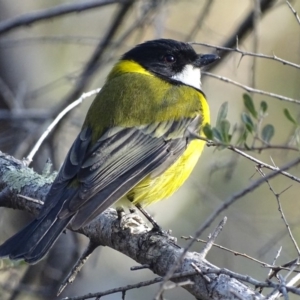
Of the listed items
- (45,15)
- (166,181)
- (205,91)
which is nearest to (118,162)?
(166,181)

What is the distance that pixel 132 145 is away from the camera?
4.03m

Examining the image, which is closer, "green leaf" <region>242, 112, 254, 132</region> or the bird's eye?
"green leaf" <region>242, 112, 254, 132</region>

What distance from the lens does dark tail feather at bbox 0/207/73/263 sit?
11.0 ft

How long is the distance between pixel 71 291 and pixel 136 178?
99.6 inches

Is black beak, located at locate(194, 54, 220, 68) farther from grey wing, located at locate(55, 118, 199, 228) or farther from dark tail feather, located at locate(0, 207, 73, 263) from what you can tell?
dark tail feather, located at locate(0, 207, 73, 263)

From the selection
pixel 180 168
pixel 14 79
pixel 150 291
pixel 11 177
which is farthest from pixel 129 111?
pixel 150 291

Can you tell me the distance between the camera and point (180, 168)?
163 inches

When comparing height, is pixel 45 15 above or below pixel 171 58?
below

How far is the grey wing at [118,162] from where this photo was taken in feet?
11.6

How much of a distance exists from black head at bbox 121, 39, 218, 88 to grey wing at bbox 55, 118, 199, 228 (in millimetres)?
553

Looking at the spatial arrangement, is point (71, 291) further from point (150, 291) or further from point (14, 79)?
point (14, 79)

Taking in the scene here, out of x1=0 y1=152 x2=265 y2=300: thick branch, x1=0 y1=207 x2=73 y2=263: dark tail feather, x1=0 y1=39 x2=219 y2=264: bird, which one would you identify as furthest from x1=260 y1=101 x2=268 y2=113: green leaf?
x1=0 y1=207 x2=73 y2=263: dark tail feather

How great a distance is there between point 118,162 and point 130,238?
17.4 inches

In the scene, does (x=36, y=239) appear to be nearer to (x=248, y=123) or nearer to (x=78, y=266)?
(x=78, y=266)
